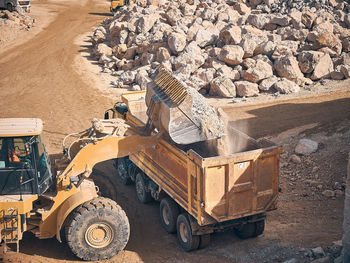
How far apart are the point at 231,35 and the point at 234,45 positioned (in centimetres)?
64

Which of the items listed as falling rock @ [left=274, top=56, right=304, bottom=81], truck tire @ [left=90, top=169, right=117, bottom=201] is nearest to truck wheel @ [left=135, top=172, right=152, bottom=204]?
truck tire @ [left=90, top=169, right=117, bottom=201]

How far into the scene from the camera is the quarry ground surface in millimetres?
9453

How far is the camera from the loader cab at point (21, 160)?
8406mm

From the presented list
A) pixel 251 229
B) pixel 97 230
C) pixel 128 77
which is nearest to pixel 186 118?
pixel 251 229

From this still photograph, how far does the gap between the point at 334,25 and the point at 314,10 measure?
191 cm

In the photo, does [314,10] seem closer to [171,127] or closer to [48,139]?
[48,139]

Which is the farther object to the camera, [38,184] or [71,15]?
[71,15]

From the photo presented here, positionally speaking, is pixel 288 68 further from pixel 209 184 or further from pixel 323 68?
pixel 209 184

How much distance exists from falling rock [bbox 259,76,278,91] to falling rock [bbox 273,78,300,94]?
161mm

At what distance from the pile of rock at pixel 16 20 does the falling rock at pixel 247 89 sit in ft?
61.8

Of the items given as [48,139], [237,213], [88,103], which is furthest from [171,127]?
[88,103]

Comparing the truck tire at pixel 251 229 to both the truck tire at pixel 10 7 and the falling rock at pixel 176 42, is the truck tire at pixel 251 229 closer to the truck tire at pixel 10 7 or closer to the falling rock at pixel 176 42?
the falling rock at pixel 176 42

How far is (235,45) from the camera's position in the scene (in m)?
19.8

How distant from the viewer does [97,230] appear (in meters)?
9.13
